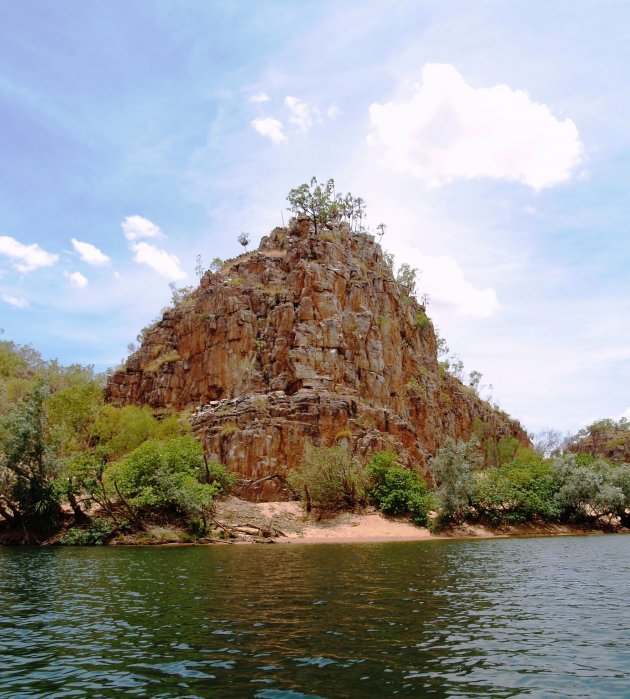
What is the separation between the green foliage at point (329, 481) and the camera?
6944 cm

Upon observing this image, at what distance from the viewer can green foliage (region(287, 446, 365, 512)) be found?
69.4 meters

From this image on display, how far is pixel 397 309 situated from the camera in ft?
342

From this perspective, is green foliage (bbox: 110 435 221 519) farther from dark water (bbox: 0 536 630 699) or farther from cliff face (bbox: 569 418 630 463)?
cliff face (bbox: 569 418 630 463)

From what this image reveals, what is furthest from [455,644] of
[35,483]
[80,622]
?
[35,483]

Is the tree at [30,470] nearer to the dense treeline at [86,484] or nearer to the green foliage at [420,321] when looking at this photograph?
the dense treeline at [86,484]

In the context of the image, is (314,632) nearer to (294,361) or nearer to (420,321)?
(294,361)

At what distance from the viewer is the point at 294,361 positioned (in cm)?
8381

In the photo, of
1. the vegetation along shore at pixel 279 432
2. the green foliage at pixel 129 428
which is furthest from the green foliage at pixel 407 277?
the green foliage at pixel 129 428

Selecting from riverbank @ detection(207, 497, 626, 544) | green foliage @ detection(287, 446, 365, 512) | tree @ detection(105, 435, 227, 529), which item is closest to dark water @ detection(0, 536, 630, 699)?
tree @ detection(105, 435, 227, 529)

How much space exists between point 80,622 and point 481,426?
391 ft

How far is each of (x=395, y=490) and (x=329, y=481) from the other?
27.9ft

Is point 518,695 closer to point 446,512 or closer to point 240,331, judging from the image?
point 446,512

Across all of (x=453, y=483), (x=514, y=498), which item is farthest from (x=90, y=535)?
(x=514, y=498)

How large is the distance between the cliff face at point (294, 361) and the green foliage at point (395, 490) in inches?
250
